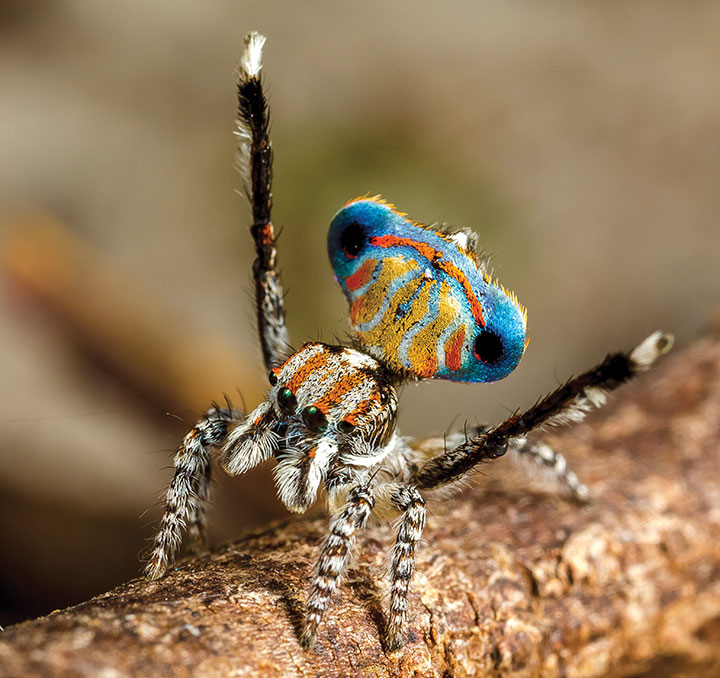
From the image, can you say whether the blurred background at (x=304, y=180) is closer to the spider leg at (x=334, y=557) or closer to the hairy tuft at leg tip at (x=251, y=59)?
the hairy tuft at leg tip at (x=251, y=59)

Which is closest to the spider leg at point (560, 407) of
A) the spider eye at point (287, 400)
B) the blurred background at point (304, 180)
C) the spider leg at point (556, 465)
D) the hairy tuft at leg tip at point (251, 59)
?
the spider eye at point (287, 400)

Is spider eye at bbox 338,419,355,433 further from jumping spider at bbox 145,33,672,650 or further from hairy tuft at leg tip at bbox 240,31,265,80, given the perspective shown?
hairy tuft at leg tip at bbox 240,31,265,80

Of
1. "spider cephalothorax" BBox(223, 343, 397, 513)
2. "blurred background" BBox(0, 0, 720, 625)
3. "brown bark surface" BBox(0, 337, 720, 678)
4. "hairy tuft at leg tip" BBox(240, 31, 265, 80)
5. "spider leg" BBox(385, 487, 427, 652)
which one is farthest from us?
"blurred background" BBox(0, 0, 720, 625)

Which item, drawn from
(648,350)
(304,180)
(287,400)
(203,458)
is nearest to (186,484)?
(203,458)

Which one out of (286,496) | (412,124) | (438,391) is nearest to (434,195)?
(412,124)

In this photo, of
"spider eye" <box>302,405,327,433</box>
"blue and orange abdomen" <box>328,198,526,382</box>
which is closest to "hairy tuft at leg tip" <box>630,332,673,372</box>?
"blue and orange abdomen" <box>328,198,526,382</box>

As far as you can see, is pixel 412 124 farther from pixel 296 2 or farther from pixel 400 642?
pixel 400 642
